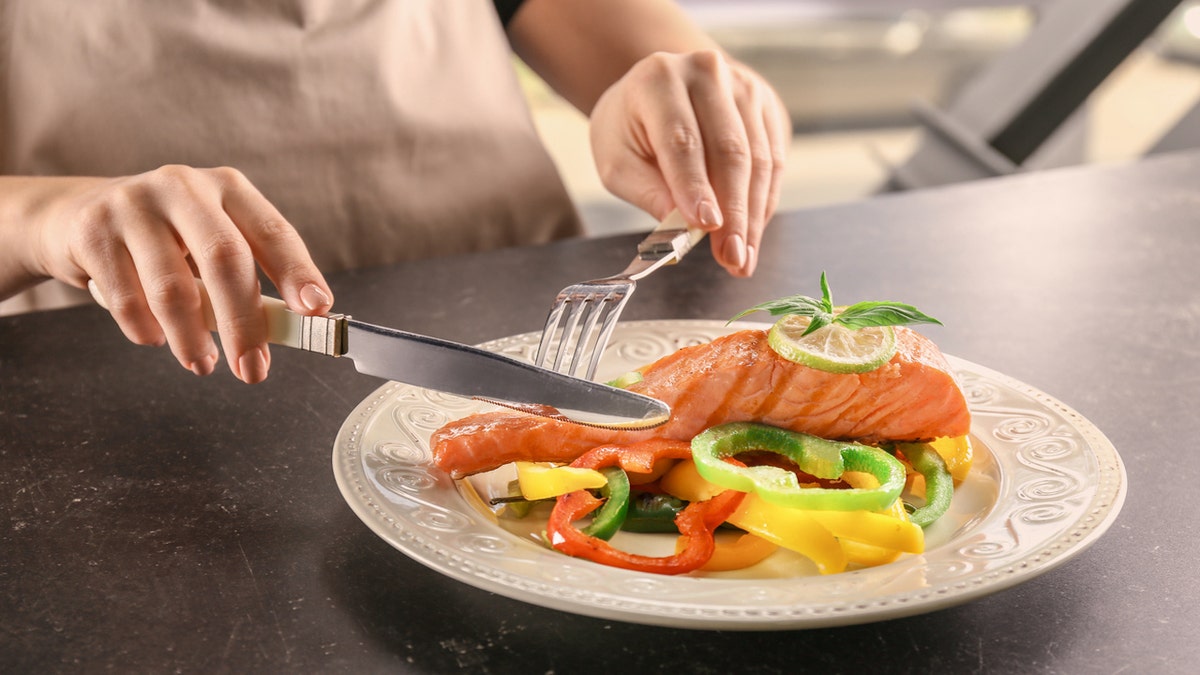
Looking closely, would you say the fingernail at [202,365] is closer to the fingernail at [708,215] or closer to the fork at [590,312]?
the fork at [590,312]

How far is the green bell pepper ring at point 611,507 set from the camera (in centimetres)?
100

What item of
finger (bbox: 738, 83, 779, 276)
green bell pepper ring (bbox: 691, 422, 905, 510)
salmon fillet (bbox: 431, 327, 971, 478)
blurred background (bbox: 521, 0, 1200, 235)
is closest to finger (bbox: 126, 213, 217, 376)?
salmon fillet (bbox: 431, 327, 971, 478)

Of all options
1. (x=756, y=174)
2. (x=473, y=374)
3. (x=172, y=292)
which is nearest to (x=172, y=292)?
(x=172, y=292)

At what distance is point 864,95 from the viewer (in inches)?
257

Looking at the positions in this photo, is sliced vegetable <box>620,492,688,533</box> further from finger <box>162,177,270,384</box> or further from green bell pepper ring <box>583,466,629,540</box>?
finger <box>162,177,270,384</box>

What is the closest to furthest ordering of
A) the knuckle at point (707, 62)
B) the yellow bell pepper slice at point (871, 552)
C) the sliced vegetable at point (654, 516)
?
the yellow bell pepper slice at point (871, 552) < the sliced vegetable at point (654, 516) < the knuckle at point (707, 62)

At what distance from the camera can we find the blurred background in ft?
19.7

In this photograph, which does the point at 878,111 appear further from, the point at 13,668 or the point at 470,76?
the point at 13,668

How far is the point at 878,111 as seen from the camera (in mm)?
6535

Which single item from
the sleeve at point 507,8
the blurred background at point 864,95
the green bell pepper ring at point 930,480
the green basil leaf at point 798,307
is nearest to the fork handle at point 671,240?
the green basil leaf at point 798,307

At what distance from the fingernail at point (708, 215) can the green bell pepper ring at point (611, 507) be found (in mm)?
540

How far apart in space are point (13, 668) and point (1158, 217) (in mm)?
2001

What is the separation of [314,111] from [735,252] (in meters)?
0.88

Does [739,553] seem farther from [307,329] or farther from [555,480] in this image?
[307,329]
